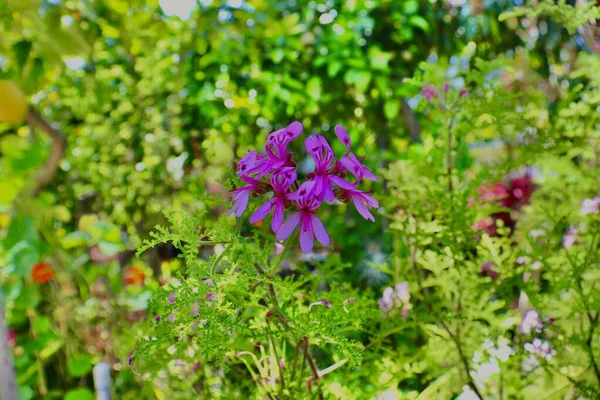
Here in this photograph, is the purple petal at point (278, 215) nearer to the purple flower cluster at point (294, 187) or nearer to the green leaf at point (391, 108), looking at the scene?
the purple flower cluster at point (294, 187)

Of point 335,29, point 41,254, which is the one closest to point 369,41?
point 335,29

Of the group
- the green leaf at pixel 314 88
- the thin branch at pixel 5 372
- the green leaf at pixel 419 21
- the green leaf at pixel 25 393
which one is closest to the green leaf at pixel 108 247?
the green leaf at pixel 25 393

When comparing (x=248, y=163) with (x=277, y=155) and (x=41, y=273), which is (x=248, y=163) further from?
(x=41, y=273)

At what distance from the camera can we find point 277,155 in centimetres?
72

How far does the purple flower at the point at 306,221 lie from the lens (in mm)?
668

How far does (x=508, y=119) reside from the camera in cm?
112

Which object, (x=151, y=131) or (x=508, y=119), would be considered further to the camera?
(x=151, y=131)

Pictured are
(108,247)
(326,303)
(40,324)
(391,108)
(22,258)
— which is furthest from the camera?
(108,247)

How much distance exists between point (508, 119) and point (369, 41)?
117 cm

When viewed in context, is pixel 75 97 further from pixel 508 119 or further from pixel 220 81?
pixel 508 119

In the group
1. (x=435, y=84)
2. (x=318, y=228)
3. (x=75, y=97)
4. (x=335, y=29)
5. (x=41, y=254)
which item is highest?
(x=318, y=228)

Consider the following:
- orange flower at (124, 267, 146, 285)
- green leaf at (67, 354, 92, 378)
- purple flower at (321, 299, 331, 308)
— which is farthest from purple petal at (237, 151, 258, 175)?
orange flower at (124, 267, 146, 285)

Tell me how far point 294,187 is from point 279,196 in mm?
38

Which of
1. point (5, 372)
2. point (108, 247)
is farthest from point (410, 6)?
point (5, 372)
